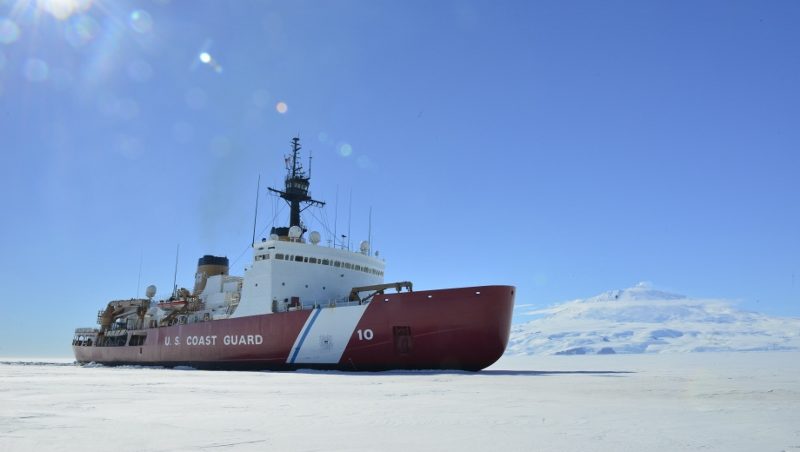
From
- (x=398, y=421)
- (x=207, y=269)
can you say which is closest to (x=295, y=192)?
(x=207, y=269)

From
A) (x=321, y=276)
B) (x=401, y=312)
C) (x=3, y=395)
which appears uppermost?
(x=321, y=276)

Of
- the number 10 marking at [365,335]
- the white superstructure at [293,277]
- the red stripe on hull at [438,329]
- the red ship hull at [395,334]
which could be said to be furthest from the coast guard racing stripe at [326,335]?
the white superstructure at [293,277]

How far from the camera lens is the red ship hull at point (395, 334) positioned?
65.3ft

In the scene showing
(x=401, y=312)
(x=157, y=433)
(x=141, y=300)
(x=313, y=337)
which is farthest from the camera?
(x=141, y=300)

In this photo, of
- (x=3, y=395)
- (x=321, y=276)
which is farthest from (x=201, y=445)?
(x=321, y=276)

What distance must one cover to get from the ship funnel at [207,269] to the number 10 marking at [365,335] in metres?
15.7

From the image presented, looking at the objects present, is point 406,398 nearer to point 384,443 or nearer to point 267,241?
point 384,443

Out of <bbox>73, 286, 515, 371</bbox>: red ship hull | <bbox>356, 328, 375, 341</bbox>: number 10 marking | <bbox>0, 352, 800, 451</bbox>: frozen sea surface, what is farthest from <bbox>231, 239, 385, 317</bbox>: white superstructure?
<bbox>0, 352, 800, 451</bbox>: frozen sea surface

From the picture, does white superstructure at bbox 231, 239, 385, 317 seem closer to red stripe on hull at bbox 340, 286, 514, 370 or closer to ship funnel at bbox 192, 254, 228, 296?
red stripe on hull at bbox 340, 286, 514, 370

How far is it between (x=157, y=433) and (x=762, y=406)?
8.54 m

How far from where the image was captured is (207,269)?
33.3 m

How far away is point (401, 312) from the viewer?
20.5 meters

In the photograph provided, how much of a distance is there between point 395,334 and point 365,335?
1.22 meters

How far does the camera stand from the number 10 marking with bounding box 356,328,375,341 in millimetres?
20797
